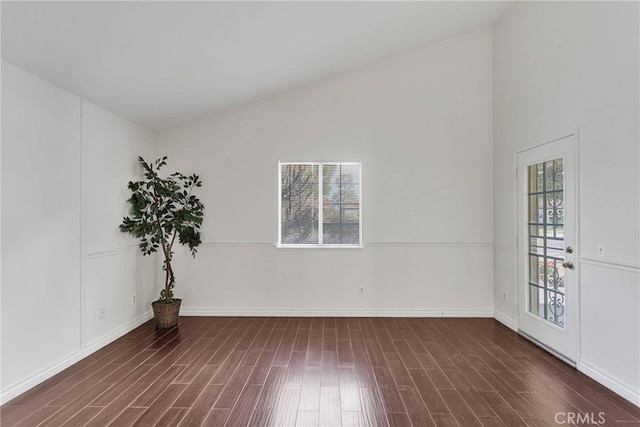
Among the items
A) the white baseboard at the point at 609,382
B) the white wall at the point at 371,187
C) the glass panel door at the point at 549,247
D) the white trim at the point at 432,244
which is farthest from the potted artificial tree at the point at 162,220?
the white baseboard at the point at 609,382

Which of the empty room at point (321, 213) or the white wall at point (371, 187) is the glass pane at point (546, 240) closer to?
the empty room at point (321, 213)

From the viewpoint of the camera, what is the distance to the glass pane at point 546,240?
9.98ft

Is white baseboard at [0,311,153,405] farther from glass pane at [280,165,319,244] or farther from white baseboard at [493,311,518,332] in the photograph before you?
white baseboard at [493,311,518,332]

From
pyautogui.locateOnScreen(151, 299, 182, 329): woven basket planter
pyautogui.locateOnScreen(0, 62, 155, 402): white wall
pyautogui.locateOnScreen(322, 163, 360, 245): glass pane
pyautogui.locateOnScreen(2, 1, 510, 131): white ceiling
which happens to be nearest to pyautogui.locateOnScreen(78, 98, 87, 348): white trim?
pyautogui.locateOnScreen(0, 62, 155, 402): white wall

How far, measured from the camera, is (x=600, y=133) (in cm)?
256

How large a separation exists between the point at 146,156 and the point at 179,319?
2161mm

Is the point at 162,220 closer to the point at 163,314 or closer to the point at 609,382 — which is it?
the point at 163,314

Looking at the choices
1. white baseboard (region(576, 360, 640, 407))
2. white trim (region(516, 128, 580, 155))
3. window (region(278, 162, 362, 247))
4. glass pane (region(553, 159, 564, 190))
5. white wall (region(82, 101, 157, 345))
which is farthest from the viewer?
window (region(278, 162, 362, 247))

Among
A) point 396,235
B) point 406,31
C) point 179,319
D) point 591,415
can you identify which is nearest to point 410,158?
point 396,235

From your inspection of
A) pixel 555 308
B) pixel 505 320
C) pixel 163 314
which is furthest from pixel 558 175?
pixel 163 314

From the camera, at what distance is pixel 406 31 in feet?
12.2

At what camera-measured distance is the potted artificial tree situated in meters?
3.66

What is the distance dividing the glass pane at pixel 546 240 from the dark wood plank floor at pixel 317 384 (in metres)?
0.47

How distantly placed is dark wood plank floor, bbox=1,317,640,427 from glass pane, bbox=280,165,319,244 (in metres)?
1.29
